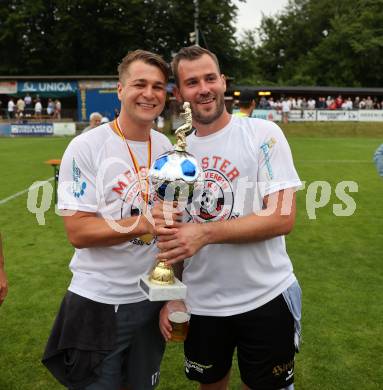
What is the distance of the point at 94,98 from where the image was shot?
35.2 m

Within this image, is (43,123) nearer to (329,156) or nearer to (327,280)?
(329,156)

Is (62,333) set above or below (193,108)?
below

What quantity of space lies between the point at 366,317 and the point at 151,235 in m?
3.30

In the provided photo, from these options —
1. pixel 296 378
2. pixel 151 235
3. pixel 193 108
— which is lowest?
pixel 296 378

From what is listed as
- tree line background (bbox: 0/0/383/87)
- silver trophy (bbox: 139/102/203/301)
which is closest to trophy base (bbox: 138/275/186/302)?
silver trophy (bbox: 139/102/203/301)

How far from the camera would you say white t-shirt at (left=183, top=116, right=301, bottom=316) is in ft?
8.26

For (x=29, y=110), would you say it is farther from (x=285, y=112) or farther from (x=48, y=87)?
(x=285, y=112)

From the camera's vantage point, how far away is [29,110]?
111ft

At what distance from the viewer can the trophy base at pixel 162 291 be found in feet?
7.45

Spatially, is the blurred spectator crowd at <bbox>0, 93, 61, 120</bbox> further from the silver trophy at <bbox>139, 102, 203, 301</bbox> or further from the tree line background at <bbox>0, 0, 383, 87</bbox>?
the silver trophy at <bbox>139, 102, 203, 301</bbox>

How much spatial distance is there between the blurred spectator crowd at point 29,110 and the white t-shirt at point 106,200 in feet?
107

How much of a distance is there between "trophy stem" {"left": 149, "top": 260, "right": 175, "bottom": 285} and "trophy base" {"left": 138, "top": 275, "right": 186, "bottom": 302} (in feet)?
0.07

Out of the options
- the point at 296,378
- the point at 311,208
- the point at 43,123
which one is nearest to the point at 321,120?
the point at 43,123

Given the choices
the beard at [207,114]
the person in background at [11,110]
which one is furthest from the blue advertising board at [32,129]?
the beard at [207,114]
